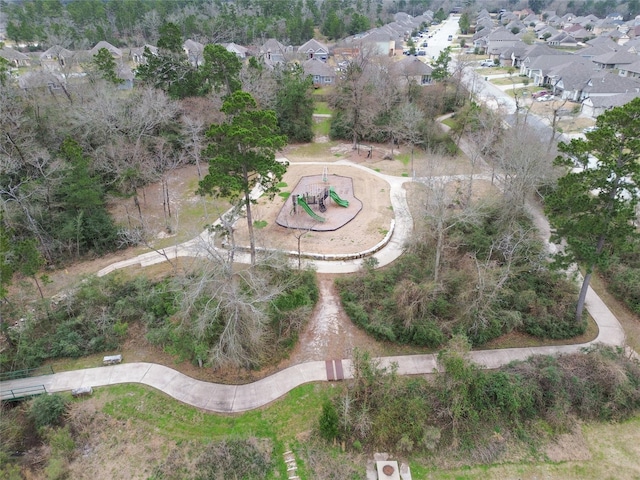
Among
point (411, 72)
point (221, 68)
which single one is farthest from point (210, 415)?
point (411, 72)

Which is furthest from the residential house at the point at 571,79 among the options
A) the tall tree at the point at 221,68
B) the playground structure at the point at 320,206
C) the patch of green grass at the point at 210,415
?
the patch of green grass at the point at 210,415

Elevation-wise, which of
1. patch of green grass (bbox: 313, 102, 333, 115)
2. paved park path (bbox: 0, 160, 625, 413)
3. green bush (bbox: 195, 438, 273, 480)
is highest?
patch of green grass (bbox: 313, 102, 333, 115)

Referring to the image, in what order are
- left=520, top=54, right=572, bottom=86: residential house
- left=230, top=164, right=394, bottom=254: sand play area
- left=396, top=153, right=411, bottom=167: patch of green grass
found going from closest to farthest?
1. left=230, top=164, right=394, bottom=254: sand play area
2. left=396, top=153, right=411, bottom=167: patch of green grass
3. left=520, top=54, right=572, bottom=86: residential house

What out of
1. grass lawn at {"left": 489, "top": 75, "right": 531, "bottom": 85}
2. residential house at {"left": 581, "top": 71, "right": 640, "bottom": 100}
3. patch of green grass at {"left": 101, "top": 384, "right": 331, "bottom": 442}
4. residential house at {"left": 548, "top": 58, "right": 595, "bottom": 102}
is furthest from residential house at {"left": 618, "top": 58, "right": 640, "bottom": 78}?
patch of green grass at {"left": 101, "top": 384, "right": 331, "bottom": 442}

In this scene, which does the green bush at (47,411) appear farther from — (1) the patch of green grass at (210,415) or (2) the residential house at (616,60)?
(2) the residential house at (616,60)

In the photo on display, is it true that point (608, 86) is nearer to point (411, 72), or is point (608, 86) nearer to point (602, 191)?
point (411, 72)

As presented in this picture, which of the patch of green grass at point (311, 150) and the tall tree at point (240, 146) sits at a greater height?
the tall tree at point (240, 146)

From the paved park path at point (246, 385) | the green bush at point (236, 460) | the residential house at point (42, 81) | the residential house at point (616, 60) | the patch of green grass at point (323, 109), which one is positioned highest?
the residential house at point (42, 81)

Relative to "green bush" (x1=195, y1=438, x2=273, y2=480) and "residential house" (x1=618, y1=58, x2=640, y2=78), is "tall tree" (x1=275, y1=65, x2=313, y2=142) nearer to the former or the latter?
"green bush" (x1=195, y1=438, x2=273, y2=480)
